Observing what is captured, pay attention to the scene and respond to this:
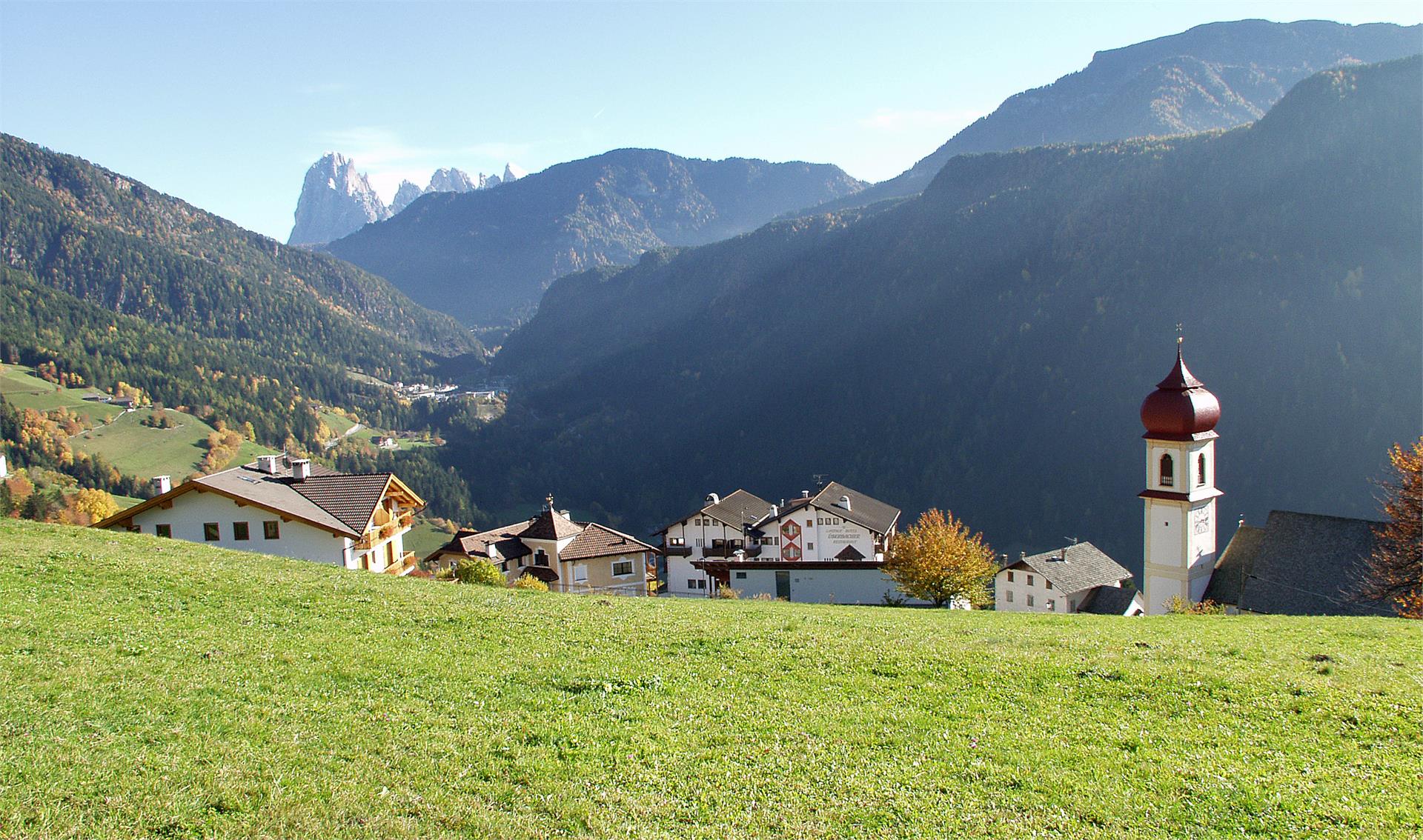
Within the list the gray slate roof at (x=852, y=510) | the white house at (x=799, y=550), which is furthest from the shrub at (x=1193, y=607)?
→ the gray slate roof at (x=852, y=510)

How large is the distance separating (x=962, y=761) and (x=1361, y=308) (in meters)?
195

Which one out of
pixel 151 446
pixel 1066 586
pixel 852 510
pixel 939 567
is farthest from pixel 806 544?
pixel 151 446

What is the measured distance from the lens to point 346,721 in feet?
36.8

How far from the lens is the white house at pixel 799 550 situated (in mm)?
61531

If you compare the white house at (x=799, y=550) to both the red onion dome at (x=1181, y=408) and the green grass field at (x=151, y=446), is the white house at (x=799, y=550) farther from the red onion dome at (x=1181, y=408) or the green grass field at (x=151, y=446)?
the green grass field at (x=151, y=446)

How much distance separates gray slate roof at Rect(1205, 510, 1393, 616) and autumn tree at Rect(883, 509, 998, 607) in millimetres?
12670

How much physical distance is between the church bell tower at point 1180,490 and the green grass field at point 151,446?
14939 cm

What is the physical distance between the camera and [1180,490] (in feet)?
162

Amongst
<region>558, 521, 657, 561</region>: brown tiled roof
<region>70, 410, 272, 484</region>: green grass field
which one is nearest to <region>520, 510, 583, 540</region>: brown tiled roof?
<region>558, 521, 657, 561</region>: brown tiled roof

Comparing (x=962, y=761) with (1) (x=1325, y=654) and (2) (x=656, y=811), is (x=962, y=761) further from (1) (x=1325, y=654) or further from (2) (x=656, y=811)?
(1) (x=1325, y=654)

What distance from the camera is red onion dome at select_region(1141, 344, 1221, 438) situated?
48.7 meters

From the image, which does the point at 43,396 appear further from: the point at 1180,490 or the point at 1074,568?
the point at 1180,490

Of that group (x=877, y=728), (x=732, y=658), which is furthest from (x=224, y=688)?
(x=877, y=728)

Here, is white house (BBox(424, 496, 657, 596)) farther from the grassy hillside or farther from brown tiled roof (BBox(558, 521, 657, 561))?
the grassy hillside
